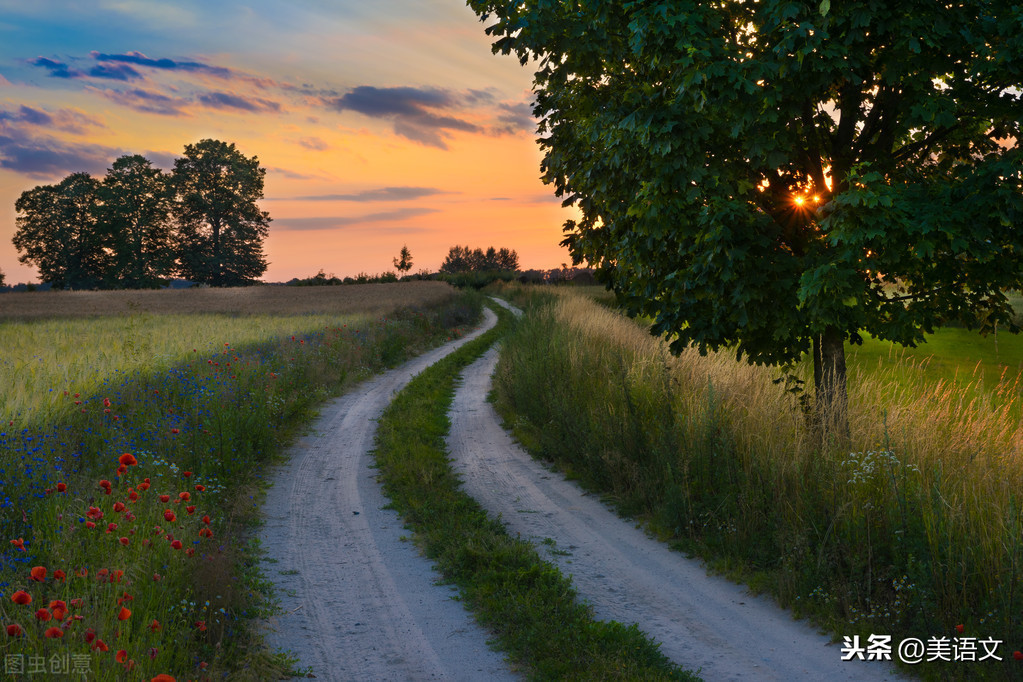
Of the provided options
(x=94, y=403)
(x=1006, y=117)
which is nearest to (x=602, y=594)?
(x=1006, y=117)

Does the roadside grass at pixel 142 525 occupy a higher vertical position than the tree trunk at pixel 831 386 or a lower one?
lower

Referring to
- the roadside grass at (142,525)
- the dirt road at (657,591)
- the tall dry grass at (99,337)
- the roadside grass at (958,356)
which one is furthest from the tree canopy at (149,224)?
the dirt road at (657,591)

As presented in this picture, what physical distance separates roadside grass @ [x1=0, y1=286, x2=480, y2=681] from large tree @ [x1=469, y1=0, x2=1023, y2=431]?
18.3ft

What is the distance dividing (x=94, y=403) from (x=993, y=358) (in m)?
26.1

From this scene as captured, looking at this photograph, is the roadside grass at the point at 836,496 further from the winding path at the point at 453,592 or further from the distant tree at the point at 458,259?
the distant tree at the point at 458,259

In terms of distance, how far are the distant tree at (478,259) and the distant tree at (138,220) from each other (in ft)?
289

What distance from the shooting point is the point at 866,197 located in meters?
5.99

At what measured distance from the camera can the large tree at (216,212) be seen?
6394 cm

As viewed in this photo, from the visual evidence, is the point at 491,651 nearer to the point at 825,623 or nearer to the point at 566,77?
the point at 825,623

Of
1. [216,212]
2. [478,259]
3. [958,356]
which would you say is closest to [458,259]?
[478,259]

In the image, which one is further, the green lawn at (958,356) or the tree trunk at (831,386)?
the green lawn at (958,356)

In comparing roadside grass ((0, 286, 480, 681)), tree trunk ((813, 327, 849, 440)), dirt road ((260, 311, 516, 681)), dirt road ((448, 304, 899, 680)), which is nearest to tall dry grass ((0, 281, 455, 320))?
roadside grass ((0, 286, 480, 681))

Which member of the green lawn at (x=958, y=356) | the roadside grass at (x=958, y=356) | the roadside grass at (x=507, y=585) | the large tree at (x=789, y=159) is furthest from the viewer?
the green lawn at (x=958, y=356)

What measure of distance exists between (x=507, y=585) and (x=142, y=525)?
3.57 meters
